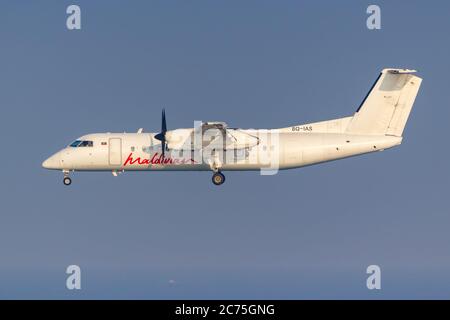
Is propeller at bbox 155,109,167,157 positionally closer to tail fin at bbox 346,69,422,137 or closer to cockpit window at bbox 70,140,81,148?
cockpit window at bbox 70,140,81,148


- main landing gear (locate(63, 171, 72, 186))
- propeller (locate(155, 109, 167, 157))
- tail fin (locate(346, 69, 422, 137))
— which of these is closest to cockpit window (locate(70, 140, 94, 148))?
main landing gear (locate(63, 171, 72, 186))

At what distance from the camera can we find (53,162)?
142 ft

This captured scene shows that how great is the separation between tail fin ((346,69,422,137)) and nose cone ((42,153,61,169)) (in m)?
13.4

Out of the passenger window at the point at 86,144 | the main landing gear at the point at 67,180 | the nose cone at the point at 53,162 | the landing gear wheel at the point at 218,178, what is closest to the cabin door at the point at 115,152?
the passenger window at the point at 86,144

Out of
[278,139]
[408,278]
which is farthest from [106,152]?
[408,278]

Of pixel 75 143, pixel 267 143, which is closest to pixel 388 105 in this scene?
pixel 267 143

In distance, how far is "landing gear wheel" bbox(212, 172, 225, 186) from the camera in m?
41.9

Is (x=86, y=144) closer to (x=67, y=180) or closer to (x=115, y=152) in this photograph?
(x=115, y=152)

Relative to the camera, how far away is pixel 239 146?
4131cm

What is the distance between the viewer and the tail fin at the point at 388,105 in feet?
136

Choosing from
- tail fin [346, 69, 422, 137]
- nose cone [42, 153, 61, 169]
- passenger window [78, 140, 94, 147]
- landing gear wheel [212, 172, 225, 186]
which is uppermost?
tail fin [346, 69, 422, 137]

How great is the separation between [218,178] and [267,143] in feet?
8.75
